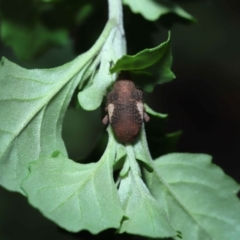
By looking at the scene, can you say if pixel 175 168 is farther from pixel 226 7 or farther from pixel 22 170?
pixel 226 7

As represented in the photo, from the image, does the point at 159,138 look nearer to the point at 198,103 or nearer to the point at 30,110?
the point at 30,110

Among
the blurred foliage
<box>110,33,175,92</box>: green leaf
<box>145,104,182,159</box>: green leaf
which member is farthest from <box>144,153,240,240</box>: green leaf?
the blurred foliage

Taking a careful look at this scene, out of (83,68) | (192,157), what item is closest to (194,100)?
(192,157)

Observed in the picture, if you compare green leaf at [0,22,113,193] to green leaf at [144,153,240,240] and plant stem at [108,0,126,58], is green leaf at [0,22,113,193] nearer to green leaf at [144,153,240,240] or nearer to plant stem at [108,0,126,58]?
plant stem at [108,0,126,58]

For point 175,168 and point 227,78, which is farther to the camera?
point 227,78

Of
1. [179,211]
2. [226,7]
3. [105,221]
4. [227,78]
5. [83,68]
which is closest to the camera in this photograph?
[105,221]

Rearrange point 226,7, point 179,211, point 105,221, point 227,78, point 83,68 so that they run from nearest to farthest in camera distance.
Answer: point 105,221 < point 83,68 < point 179,211 < point 226,7 < point 227,78
